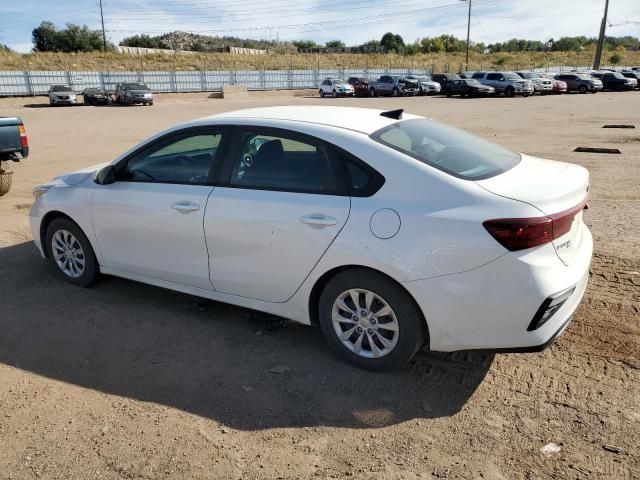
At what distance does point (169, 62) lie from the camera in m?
68.8

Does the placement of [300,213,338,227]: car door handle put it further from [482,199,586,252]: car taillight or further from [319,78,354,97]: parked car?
[319,78,354,97]: parked car

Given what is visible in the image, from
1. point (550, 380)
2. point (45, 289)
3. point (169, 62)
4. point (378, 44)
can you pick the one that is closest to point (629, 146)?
point (550, 380)

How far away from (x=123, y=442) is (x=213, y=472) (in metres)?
0.59

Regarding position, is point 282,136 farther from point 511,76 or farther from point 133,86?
point 511,76

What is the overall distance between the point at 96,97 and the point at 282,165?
40.9m

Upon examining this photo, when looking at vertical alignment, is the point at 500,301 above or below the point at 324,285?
above

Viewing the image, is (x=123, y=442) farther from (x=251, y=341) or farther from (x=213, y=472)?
(x=251, y=341)

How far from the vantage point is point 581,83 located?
43188 millimetres

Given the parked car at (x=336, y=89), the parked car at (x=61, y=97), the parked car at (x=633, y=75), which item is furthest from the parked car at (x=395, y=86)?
the parked car at (x=61, y=97)

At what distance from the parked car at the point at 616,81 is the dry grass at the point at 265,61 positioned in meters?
28.0

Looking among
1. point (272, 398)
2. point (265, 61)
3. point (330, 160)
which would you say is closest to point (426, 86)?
point (265, 61)

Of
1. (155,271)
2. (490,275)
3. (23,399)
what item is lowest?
(23,399)

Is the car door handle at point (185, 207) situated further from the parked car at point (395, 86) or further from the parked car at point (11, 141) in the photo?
the parked car at point (395, 86)

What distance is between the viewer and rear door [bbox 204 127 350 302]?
143 inches
